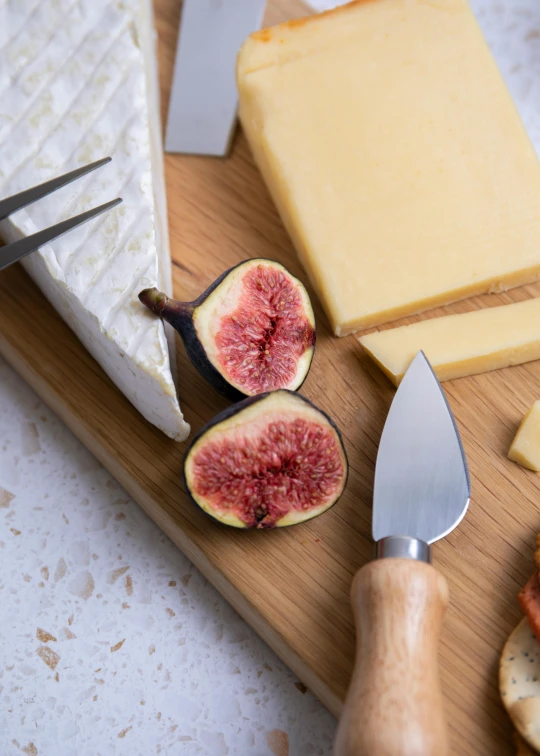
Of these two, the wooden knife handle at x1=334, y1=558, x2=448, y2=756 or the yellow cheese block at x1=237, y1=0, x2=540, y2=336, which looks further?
the yellow cheese block at x1=237, y1=0, x2=540, y2=336

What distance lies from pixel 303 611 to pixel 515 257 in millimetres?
1088

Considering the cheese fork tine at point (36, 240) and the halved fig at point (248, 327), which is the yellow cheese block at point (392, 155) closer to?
the halved fig at point (248, 327)

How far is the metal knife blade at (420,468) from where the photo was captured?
1548mm

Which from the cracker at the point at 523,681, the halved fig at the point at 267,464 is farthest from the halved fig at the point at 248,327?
the cracker at the point at 523,681

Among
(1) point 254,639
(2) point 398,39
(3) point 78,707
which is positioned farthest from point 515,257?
(3) point 78,707

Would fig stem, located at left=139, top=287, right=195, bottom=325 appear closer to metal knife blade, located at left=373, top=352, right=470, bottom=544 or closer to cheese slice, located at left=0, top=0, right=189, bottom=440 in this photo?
cheese slice, located at left=0, top=0, right=189, bottom=440

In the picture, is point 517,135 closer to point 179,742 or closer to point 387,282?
point 387,282

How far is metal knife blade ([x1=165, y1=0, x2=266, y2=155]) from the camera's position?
2.18 m

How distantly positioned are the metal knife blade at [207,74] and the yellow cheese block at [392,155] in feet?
0.55

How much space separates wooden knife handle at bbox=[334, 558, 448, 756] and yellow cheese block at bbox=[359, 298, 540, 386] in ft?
1.88

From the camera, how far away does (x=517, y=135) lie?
1978mm

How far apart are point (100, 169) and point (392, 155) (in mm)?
802

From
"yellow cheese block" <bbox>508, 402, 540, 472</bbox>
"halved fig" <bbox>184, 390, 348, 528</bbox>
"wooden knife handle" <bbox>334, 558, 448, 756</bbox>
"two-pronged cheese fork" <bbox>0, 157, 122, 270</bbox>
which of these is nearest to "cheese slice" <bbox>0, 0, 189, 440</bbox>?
"two-pronged cheese fork" <bbox>0, 157, 122, 270</bbox>

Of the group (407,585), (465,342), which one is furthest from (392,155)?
(407,585)
